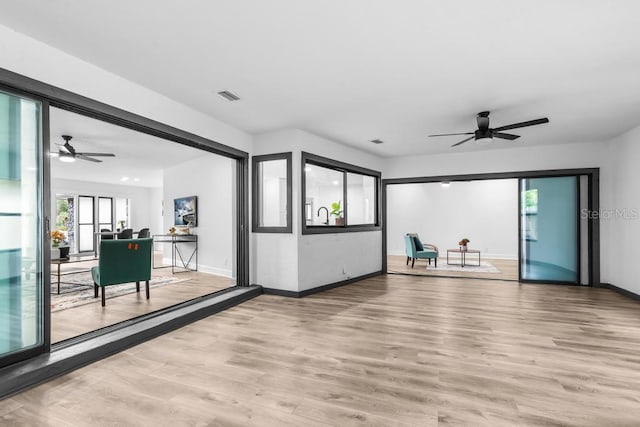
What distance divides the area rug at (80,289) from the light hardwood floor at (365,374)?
2.17 m

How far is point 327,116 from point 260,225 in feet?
6.66

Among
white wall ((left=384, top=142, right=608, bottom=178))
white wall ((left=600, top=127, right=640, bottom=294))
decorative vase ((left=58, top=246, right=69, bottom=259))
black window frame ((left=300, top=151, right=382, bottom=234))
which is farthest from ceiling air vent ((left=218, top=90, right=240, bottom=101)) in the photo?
white wall ((left=600, top=127, right=640, bottom=294))

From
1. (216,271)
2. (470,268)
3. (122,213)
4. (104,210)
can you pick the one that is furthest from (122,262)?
(122,213)

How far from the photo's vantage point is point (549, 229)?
6523 millimetres

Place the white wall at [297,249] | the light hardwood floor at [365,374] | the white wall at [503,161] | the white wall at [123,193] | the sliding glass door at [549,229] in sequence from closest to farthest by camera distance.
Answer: the light hardwood floor at [365,374], the white wall at [297,249], the white wall at [503,161], the sliding glass door at [549,229], the white wall at [123,193]

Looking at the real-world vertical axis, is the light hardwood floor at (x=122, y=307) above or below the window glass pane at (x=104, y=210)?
below

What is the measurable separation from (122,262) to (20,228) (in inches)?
82.8

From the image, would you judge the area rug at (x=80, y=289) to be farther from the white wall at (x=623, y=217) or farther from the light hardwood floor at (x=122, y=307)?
the white wall at (x=623, y=217)

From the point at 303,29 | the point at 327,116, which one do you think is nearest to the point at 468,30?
the point at 303,29

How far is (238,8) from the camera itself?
91.7 inches

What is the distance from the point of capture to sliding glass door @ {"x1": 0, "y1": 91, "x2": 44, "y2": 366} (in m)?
2.59

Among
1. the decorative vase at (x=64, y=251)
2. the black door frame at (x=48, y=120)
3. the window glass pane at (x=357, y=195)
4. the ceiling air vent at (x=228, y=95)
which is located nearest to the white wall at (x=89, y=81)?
the black door frame at (x=48, y=120)

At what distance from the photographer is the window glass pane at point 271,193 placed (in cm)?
555

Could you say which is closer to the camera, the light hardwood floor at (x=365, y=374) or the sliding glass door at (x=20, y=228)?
the light hardwood floor at (x=365, y=374)
